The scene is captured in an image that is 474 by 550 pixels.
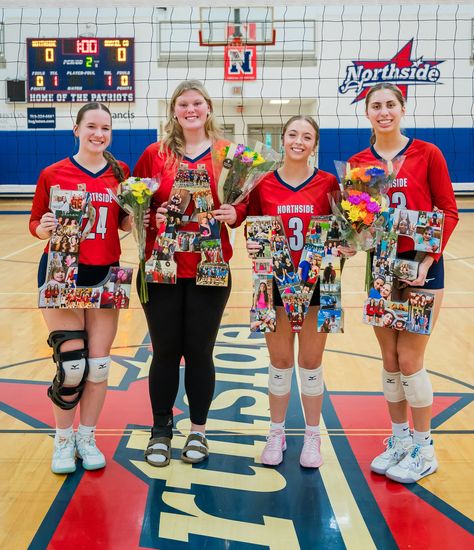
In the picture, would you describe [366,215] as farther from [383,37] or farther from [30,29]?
[30,29]

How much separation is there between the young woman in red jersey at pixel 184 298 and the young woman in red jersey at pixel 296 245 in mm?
190

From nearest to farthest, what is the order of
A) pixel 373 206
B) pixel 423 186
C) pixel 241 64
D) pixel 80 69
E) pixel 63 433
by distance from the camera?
pixel 373 206 < pixel 423 186 < pixel 63 433 < pixel 80 69 < pixel 241 64

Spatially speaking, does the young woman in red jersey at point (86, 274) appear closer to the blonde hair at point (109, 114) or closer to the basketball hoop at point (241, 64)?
the blonde hair at point (109, 114)

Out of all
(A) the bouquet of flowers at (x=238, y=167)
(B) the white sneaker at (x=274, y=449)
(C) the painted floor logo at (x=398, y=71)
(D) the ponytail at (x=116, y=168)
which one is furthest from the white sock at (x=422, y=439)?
(C) the painted floor logo at (x=398, y=71)

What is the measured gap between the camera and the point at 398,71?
570 inches

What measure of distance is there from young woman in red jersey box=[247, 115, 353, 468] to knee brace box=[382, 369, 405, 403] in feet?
0.89

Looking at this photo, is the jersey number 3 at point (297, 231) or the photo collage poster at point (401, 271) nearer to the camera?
the photo collage poster at point (401, 271)

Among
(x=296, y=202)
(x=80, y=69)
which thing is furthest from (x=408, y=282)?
(x=80, y=69)

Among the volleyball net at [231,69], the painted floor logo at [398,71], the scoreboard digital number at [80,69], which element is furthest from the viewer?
the painted floor logo at [398,71]

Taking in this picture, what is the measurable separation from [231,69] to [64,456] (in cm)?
1352

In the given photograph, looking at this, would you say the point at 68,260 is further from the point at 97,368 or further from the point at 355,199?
the point at 355,199

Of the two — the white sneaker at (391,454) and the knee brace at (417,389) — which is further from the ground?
the knee brace at (417,389)

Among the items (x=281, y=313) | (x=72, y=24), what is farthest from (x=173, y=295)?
(x=72, y=24)

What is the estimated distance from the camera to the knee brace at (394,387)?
101 inches
